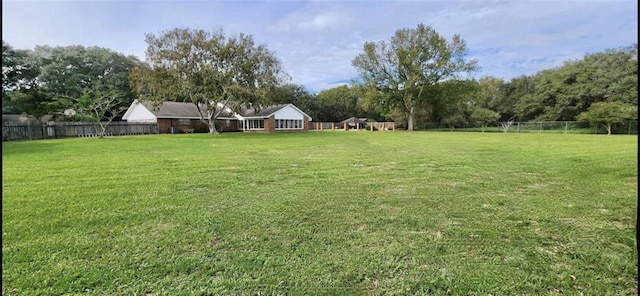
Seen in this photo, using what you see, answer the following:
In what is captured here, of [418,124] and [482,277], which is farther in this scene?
[418,124]

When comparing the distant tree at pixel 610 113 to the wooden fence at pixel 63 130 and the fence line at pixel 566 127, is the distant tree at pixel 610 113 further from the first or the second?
the wooden fence at pixel 63 130

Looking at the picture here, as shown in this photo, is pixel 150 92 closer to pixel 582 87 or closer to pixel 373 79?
pixel 373 79

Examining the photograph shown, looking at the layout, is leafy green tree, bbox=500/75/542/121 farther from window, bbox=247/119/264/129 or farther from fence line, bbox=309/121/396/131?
window, bbox=247/119/264/129

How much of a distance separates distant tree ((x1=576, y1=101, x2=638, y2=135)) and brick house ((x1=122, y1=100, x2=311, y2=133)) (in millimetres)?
25315

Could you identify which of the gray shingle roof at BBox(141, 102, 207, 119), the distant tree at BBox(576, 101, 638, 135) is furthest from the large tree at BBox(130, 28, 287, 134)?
the distant tree at BBox(576, 101, 638, 135)

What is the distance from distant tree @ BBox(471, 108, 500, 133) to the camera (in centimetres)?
3266

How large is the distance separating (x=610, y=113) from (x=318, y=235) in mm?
29517

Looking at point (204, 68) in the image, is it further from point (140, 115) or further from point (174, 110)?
point (140, 115)

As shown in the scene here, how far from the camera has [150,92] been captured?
2233cm

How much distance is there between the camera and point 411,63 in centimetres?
3172

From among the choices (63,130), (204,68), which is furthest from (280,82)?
(63,130)

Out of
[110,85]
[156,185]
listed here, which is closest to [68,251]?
[156,185]

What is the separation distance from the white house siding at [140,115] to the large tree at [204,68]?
6439mm

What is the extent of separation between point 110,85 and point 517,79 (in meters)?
47.6
